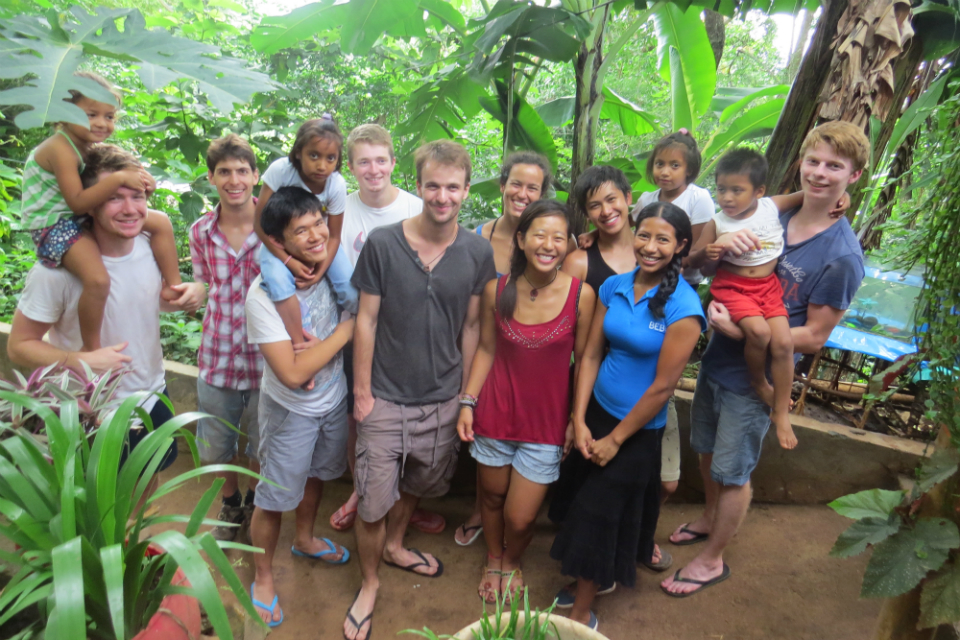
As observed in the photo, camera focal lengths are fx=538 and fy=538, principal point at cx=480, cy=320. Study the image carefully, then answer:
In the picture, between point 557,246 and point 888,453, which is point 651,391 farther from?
point 888,453

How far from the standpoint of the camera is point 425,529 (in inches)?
107

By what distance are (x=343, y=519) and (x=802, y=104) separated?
9.74 ft

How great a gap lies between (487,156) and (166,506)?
428cm

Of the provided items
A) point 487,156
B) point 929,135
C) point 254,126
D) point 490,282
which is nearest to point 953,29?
point 929,135

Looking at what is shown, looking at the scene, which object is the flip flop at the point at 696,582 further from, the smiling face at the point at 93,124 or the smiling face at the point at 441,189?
the smiling face at the point at 93,124

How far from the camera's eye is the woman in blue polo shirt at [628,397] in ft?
5.99

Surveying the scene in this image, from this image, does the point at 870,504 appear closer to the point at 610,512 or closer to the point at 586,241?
the point at 610,512

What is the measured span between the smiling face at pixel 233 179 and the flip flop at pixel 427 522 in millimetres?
1699

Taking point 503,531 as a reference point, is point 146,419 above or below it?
above

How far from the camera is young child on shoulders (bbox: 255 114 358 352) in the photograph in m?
1.84

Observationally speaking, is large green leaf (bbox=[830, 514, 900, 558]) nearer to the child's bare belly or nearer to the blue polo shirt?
the blue polo shirt

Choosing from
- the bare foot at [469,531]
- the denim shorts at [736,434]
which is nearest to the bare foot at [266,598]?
the bare foot at [469,531]

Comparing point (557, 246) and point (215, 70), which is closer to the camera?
point (215, 70)

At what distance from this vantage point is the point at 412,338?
202cm
